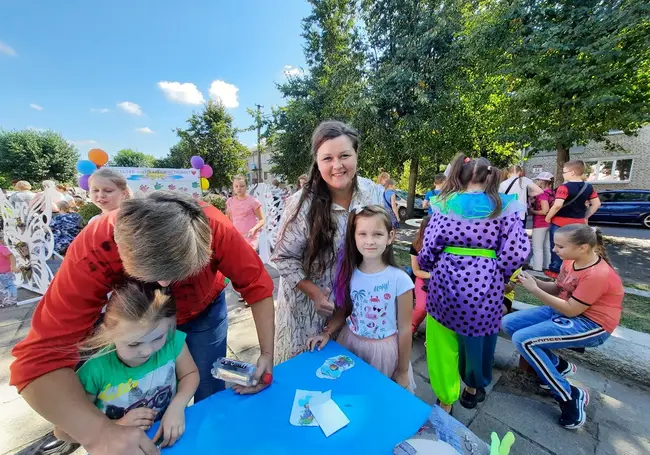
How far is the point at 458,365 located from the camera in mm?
2027

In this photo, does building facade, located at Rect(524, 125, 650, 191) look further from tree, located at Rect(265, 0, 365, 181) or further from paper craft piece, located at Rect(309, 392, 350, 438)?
paper craft piece, located at Rect(309, 392, 350, 438)

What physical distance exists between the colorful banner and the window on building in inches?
804

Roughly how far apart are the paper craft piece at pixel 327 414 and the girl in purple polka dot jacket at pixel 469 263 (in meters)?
1.18

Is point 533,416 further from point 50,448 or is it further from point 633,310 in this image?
point 50,448

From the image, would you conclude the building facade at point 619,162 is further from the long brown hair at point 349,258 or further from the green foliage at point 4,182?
the green foliage at point 4,182

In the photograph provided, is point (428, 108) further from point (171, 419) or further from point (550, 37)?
point (171, 419)

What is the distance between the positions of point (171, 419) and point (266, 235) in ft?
16.3

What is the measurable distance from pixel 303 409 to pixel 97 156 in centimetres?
614

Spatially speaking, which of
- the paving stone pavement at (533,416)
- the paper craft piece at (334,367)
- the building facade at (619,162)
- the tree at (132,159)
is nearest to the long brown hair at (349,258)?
the paper craft piece at (334,367)

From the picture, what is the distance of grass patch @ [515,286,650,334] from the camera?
294cm

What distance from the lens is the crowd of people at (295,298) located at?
34.5 inches

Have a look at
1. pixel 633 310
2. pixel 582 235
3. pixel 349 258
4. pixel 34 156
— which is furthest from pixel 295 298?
pixel 34 156

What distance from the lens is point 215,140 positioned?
18.5 m

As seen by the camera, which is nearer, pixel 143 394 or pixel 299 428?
pixel 299 428
